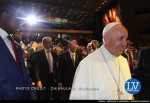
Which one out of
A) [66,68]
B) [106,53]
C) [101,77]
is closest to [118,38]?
[106,53]

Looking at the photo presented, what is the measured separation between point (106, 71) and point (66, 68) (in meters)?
0.24

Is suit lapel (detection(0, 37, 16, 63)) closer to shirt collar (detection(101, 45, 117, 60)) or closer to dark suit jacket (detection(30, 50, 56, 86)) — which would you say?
dark suit jacket (detection(30, 50, 56, 86))

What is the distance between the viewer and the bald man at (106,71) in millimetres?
2299

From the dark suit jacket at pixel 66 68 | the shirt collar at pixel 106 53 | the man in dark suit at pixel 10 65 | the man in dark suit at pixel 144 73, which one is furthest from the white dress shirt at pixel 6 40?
the man in dark suit at pixel 144 73

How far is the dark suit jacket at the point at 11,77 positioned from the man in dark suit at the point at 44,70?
6 cm

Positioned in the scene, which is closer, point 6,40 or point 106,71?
point 6,40

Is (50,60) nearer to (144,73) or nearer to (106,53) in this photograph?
(106,53)

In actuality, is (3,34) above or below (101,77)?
above

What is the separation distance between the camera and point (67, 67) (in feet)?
7.58

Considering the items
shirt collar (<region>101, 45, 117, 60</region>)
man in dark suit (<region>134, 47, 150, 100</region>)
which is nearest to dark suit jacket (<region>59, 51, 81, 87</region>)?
shirt collar (<region>101, 45, 117, 60</region>)

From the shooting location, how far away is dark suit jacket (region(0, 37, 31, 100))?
2244 mm

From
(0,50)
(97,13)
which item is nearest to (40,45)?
(0,50)

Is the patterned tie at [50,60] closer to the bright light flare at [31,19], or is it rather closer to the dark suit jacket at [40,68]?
the dark suit jacket at [40,68]

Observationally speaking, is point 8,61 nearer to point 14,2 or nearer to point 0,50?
point 0,50
